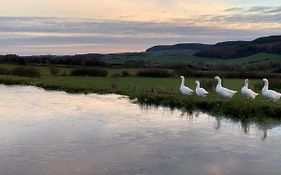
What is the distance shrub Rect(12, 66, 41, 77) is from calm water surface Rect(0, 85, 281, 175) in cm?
2567

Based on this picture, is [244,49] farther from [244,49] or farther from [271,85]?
[271,85]

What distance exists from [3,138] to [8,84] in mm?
24392

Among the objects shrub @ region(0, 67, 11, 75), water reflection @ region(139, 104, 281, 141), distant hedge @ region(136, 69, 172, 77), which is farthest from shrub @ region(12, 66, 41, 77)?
water reflection @ region(139, 104, 281, 141)

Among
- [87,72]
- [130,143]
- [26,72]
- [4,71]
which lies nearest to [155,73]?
[87,72]

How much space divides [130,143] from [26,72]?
117 ft

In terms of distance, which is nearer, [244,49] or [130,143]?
[130,143]

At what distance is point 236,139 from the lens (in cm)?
1525

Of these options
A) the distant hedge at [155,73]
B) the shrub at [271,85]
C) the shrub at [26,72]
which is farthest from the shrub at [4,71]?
the shrub at [271,85]

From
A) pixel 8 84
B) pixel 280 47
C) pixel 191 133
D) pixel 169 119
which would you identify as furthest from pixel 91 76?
pixel 280 47

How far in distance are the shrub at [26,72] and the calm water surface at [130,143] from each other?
25.7 meters

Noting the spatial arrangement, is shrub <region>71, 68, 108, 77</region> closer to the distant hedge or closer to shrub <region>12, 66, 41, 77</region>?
shrub <region>12, 66, 41, 77</region>

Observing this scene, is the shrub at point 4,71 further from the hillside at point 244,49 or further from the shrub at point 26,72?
the hillside at point 244,49

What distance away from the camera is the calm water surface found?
458 inches

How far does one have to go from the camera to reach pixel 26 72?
157 feet
